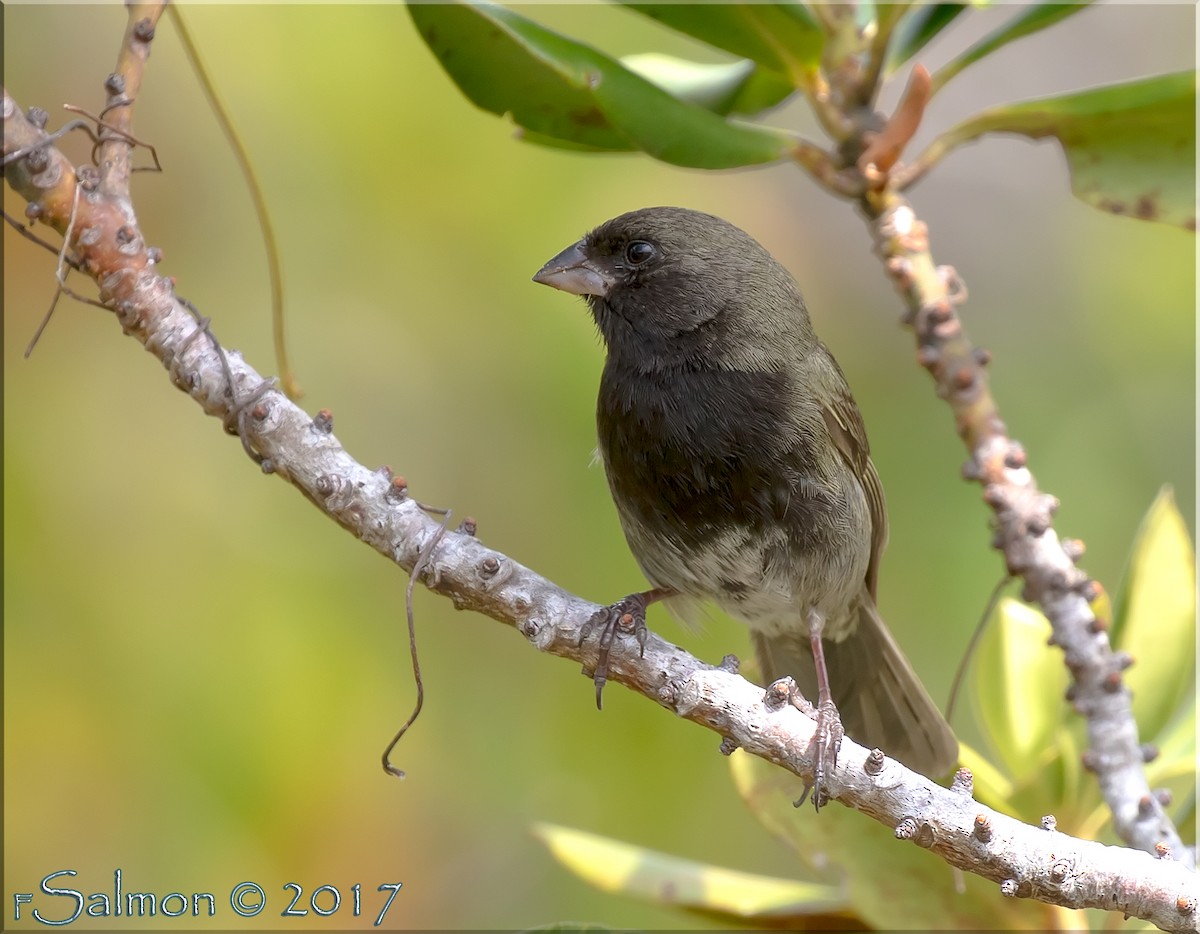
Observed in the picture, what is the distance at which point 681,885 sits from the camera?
8.46ft

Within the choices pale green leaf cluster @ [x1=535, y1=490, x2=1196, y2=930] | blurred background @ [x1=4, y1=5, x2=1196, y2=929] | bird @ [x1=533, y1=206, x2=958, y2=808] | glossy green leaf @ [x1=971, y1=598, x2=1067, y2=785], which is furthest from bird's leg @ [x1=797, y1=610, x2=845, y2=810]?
blurred background @ [x1=4, y1=5, x2=1196, y2=929]

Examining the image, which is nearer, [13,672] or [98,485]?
[13,672]

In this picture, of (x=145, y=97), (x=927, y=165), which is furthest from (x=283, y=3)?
A: (x=927, y=165)

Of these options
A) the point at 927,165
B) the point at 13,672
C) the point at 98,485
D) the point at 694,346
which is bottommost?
the point at 13,672

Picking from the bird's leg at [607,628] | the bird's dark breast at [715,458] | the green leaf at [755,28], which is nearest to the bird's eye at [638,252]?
the bird's dark breast at [715,458]

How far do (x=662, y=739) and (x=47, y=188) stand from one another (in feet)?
9.76

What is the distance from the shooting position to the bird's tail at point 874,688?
10.9 ft

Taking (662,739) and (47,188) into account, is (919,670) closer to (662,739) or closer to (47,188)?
(662,739)

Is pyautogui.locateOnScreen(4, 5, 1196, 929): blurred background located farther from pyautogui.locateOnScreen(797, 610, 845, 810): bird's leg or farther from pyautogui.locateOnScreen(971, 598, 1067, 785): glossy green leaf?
pyautogui.locateOnScreen(797, 610, 845, 810): bird's leg

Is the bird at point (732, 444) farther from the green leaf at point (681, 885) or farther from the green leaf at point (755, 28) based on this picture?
the green leaf at point (755, 28)

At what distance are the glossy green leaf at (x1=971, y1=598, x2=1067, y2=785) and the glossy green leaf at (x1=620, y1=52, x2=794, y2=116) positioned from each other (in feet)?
4.46

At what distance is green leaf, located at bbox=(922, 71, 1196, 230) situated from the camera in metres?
2.55

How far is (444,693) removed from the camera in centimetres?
439

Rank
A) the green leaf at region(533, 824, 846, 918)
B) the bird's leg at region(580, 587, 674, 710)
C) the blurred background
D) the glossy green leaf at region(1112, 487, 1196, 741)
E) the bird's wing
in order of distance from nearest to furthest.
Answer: the bird's leg at region(580, 587, 674, 710)
the green leaf at region(533, 824, 846, 918)
the glossy green leaf at region(1112, 487, 1196, 741)
the bird's wing
the blurred background
